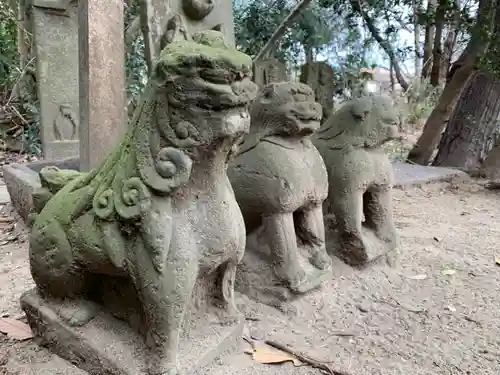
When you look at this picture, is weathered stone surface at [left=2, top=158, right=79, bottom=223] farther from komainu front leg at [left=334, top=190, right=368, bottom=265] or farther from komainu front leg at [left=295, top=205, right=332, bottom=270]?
komainu front leg at [left=334, top=190, right=368, bottom=265]

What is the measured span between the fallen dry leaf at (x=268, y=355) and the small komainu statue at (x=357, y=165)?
0.81 meters

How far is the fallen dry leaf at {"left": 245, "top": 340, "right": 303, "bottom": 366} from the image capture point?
1.73 metres

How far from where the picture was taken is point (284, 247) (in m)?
2.11

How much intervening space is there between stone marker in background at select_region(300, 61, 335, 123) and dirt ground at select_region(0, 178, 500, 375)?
4.19ft

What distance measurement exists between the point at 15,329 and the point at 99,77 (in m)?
1.61

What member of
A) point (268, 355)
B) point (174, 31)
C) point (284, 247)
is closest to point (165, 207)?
point (268, 355)

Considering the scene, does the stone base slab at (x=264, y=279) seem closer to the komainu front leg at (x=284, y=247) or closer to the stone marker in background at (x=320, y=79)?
the komainu front leg at (x=284, y=247)

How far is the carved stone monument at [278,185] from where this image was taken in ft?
6.82

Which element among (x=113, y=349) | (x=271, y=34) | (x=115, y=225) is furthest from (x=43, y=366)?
(x=271, y=34)

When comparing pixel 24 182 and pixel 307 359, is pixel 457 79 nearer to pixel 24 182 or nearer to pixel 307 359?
pixel 24 182

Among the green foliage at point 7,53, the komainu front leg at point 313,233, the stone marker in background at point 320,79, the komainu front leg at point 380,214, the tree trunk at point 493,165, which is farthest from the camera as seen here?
the green foliage at point 7,53

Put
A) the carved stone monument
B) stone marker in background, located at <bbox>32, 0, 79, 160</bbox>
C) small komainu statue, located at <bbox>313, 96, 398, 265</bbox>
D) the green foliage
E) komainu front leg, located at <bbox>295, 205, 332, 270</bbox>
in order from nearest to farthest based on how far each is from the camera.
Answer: the carved stone monument
komainu front leg, located at <bbox>295, 205, 332, 270</bbox>
small komainu statue, located at <bbox>313, 96, 398, 265</bbox>
stone marker in background, located at <bbox>32, 0, 79, 160</bbox>
the green foliage

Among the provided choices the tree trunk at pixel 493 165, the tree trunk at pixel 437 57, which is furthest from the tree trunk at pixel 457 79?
the tree trunk at pixel 437 57

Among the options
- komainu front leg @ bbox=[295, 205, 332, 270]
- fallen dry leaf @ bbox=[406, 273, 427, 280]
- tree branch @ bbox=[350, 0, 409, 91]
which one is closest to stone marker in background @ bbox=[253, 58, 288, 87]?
komainu front leg @ bbox=[295, 205, 332, 270]
